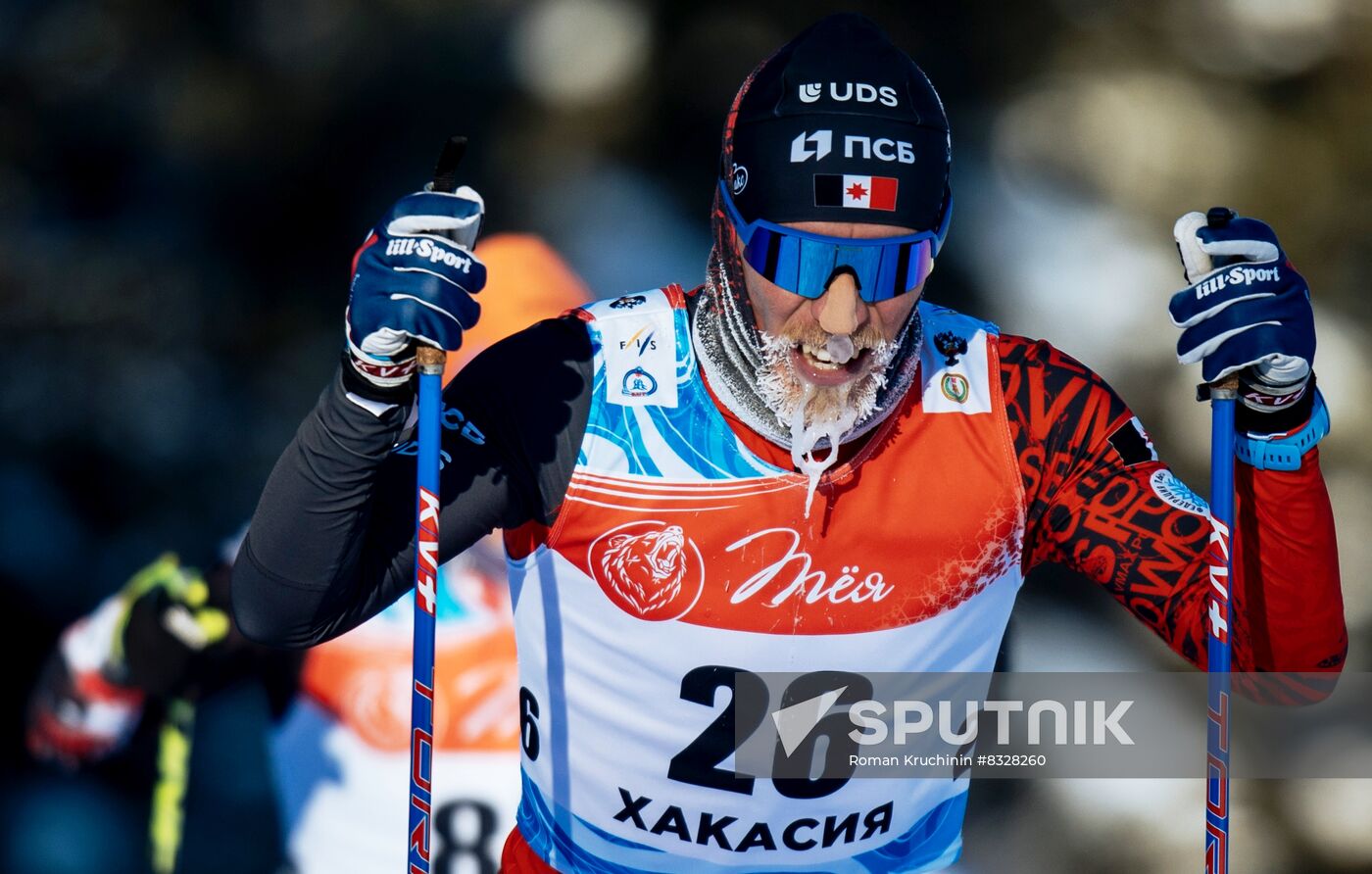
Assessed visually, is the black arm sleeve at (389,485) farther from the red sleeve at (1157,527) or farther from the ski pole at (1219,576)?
the ski pole at (1219,576)

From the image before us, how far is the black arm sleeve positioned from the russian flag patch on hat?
422 millimetres

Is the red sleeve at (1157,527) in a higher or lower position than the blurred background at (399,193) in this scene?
lower

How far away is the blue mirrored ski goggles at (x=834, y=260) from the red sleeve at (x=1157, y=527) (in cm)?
31

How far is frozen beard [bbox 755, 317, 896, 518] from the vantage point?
2.07 m

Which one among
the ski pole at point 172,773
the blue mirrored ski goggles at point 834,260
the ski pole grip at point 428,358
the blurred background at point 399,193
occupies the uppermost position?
the blurred background at point 399,193

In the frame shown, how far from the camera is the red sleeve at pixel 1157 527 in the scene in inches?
79.0

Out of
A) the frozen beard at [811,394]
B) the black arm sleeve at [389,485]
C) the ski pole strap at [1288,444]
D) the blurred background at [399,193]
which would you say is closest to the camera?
the black arm sleeve at [389,485]

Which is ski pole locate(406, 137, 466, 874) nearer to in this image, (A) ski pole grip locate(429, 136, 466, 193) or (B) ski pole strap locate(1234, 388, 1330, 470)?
(A) ski pole grip locate(429, 136, 466, 193)

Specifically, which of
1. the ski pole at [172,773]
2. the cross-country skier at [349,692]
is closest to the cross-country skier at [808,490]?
the cross-country skier at [349,692]

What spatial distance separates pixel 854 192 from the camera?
2008 mm

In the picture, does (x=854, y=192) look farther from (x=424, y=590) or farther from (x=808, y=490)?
(x=424, y=590)

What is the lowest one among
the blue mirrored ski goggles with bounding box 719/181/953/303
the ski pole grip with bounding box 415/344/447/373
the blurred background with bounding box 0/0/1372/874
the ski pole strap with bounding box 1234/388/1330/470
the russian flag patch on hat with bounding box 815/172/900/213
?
the ski pole grip with bounding box 415/344/447/373

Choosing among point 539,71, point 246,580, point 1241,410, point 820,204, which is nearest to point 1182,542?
point 1241,410

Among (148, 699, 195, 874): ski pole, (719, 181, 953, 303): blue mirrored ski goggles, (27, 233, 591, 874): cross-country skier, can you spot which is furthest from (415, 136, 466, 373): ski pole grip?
(148, 699, 195, 874): ski pole
